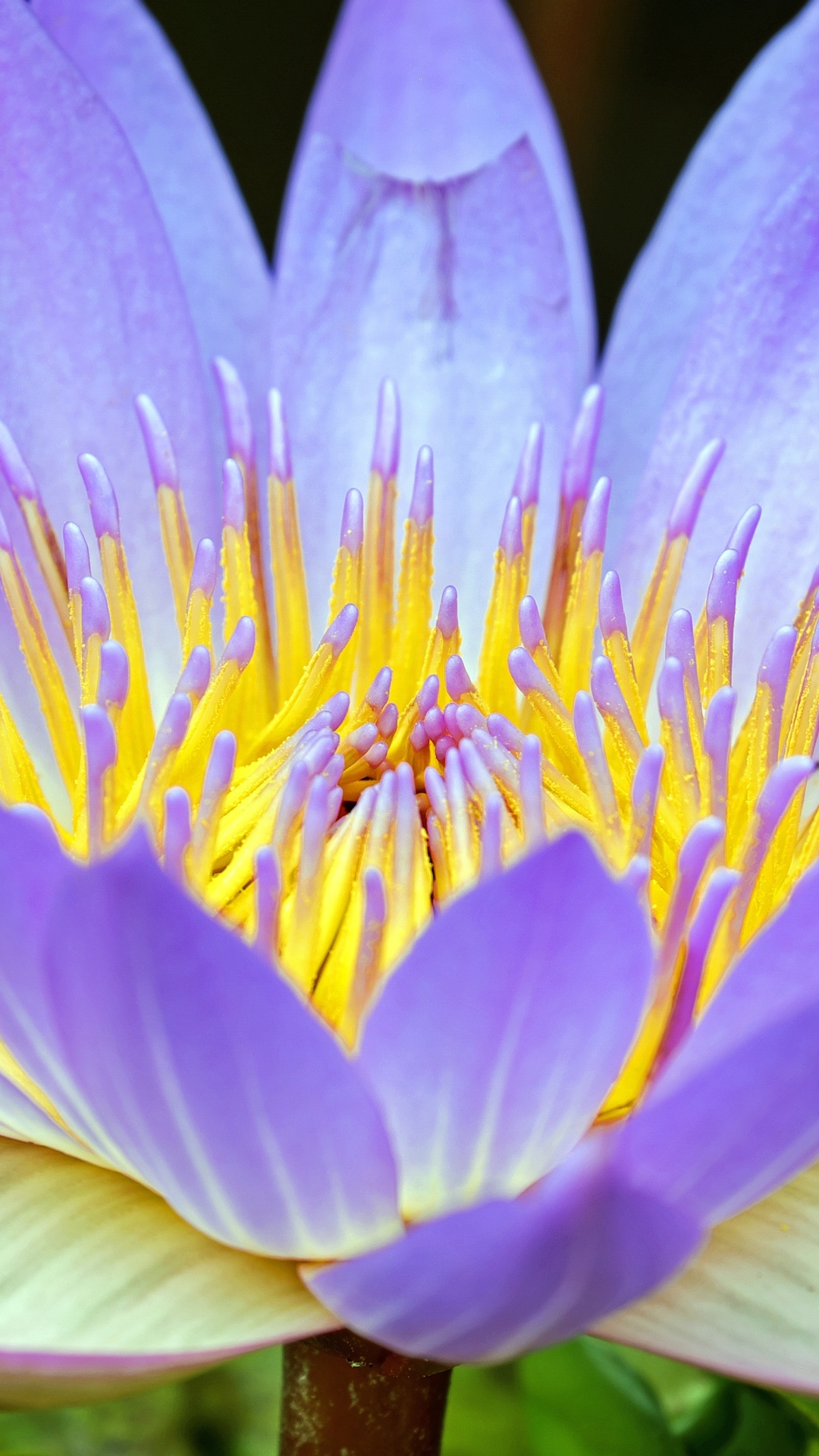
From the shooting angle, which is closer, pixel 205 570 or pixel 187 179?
pixel 205 570

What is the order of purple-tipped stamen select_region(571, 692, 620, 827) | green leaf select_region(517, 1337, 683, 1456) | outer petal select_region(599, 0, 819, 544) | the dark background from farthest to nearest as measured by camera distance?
1. the dark background
2. outer petal select_region(599, 0, 819, 544)
3. green leaf select_region(517, 1337, 683, 1456)
4. purple-tipped stamen select_region(571, 692, 620, 827)

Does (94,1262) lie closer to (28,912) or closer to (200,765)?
(28,912)

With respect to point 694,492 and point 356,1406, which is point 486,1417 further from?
point 694,492

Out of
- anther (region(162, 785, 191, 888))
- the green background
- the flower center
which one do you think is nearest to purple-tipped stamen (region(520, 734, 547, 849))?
the flower center

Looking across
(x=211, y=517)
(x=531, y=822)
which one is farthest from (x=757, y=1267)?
(x=211, y=517)

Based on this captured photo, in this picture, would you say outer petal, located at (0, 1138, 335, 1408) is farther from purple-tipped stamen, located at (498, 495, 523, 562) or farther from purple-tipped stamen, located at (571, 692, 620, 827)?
purple-tipped stamen, located at (498, 495, 523, 562)

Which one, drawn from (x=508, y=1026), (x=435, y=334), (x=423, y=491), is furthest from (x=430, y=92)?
(x=508, y=1026)
